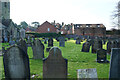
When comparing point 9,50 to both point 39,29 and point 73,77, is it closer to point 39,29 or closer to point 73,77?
point 73,77

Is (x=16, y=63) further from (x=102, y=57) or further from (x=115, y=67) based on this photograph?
(x=102, y=57)

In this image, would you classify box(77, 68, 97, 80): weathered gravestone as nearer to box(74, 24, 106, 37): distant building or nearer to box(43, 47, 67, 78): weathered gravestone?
box(43, 47, 67, 78): weathered gravestone

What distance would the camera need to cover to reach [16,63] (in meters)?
6.11


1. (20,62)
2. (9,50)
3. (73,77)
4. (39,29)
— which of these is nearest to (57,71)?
(73,77)

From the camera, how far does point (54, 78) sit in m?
6.15

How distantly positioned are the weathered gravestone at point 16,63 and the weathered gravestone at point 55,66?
0.85 meters

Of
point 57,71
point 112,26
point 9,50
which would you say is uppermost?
point 112,26

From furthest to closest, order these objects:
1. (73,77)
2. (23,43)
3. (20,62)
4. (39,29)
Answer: (39,29)
(23,43)
(73,77)
(20,62)

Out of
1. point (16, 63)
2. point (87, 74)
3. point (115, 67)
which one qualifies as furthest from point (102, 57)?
point (16, 63)

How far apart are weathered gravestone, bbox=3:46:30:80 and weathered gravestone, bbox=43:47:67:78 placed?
2.77 feet

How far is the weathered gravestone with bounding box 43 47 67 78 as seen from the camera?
6.11 metres

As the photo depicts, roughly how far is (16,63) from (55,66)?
1.70m

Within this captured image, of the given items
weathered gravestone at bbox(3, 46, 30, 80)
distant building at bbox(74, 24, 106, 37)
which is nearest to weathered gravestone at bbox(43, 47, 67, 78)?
weathered gravestone at bbox(3, 46, 30, 80)

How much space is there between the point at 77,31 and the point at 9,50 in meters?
64.7
